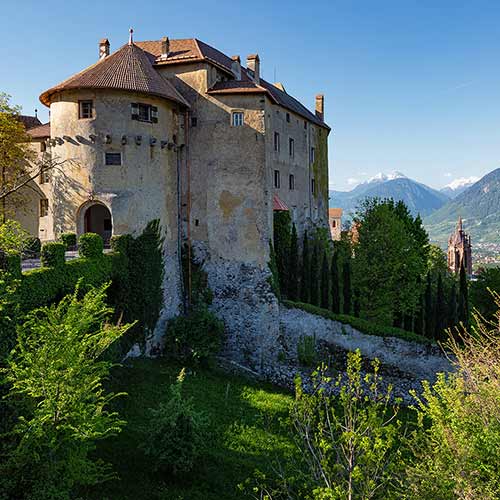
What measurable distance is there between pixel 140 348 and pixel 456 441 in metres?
20.7

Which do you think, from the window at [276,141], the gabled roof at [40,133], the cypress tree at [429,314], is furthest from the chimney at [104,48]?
the cypress tree at [429,314]

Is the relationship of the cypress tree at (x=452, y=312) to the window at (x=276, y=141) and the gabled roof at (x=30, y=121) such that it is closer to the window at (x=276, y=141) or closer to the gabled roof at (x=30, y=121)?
the window at (x=276, y=141)

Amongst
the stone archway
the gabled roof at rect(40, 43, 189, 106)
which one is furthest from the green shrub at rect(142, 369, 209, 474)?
the gabled roof at rect(40, 43, 189, 106)

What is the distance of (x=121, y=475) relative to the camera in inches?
643

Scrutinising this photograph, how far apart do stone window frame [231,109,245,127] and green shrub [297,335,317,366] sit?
1511 centimetres

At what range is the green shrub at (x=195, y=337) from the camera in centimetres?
2980

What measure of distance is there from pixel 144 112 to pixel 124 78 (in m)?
2.18

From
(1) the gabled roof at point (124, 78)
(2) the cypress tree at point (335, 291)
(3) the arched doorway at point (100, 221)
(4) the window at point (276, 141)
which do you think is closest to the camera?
(1) the gabled roof at point (124, 78)

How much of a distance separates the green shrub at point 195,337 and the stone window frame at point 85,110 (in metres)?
13.5

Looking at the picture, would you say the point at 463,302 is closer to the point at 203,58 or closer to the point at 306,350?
the point at 306,350

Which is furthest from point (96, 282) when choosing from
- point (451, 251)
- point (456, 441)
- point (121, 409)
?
point (451, 251)

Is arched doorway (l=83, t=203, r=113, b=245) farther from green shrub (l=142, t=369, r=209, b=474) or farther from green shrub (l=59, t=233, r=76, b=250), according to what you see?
green shrub (l=142, t=369, r=209, b=474)

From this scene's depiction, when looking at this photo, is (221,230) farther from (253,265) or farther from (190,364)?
(190,364)

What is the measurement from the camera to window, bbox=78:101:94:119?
92.6 feet
